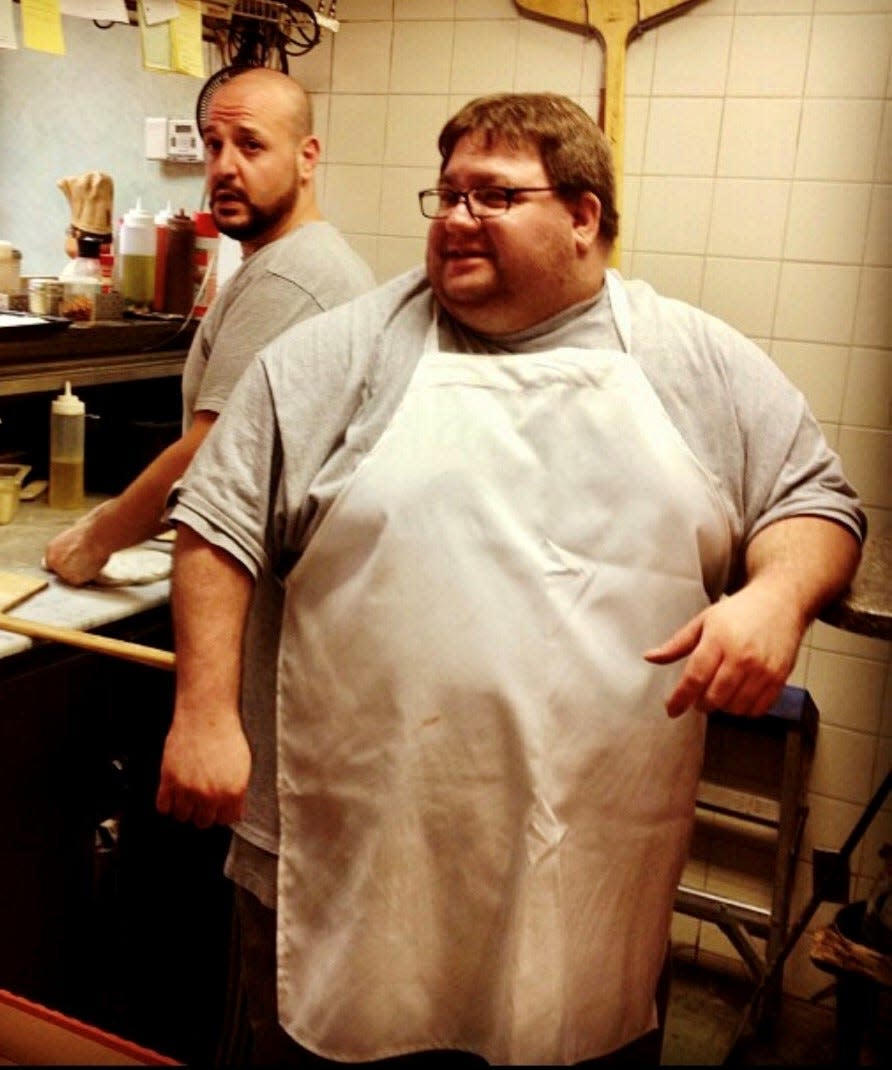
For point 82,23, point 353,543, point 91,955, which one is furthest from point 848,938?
point 82,23

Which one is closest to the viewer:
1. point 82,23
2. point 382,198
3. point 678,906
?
point 678,906

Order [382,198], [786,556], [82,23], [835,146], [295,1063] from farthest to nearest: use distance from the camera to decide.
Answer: [82,23]
[382,198]
[835,146]
[295,1063]
[786,556]

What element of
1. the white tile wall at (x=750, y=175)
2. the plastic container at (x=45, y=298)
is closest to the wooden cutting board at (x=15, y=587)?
the plastic container at (x=45, y=298)

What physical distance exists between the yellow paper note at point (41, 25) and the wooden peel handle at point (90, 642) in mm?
877

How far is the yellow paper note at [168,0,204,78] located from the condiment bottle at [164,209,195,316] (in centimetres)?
51

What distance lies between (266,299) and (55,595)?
55 centimetres

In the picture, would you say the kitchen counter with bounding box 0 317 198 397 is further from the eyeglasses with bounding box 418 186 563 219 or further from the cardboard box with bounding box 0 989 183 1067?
the cardboard box with bounding box 0 989 183 1067

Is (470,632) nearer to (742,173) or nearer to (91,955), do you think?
(91,955)

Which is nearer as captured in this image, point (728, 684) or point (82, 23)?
point (728, 684)

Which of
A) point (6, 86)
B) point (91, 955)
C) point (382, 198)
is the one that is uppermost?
point (6, 86)

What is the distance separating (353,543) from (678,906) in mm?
1434

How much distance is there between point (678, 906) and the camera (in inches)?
93.4

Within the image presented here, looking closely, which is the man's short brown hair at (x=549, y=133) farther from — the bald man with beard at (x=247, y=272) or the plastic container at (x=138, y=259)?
the plastic container at (x=138, y=259)

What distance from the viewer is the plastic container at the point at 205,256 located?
2.64 meters
